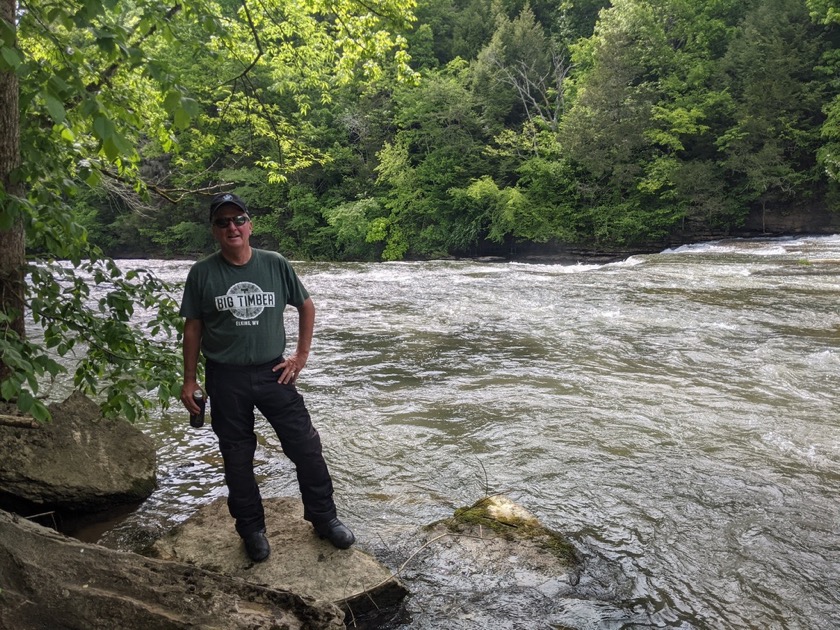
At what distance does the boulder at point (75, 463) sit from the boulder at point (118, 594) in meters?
1.25

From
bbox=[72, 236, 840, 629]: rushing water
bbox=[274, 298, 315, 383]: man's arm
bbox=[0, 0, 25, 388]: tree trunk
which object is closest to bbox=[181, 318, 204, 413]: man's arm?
bbox=[274, 298, 315, 383]: man's arm

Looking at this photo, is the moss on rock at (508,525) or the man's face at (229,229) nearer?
the man's face at (229,229)

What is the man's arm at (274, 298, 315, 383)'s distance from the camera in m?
2.94

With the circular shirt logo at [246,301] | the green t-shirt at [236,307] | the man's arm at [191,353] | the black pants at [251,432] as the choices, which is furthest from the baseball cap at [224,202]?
the black pants at [251,432]

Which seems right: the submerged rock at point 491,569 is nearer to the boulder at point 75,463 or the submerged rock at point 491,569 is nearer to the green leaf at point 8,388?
the green leaf at point 8,388

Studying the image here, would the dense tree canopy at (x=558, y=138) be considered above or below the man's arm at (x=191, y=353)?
above

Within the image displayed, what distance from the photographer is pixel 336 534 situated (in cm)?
304

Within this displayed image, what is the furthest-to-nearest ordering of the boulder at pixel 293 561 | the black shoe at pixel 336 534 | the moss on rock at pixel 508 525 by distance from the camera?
the moss on rock at pixel 508 525, the black shoe at pixel 336 534, the boulder at pixel 293 561

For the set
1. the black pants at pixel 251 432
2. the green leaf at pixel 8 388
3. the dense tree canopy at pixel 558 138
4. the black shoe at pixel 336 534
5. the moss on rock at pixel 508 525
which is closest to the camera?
the green leaf at pixel 8 388

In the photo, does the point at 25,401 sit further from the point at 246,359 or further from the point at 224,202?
the point at 224,202

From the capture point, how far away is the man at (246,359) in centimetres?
286

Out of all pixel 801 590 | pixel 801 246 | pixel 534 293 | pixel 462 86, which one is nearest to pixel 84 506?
pixel 801 590

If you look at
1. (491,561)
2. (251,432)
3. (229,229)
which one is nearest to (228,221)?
(229,229)

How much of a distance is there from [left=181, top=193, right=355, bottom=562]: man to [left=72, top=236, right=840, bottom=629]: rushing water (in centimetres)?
73
